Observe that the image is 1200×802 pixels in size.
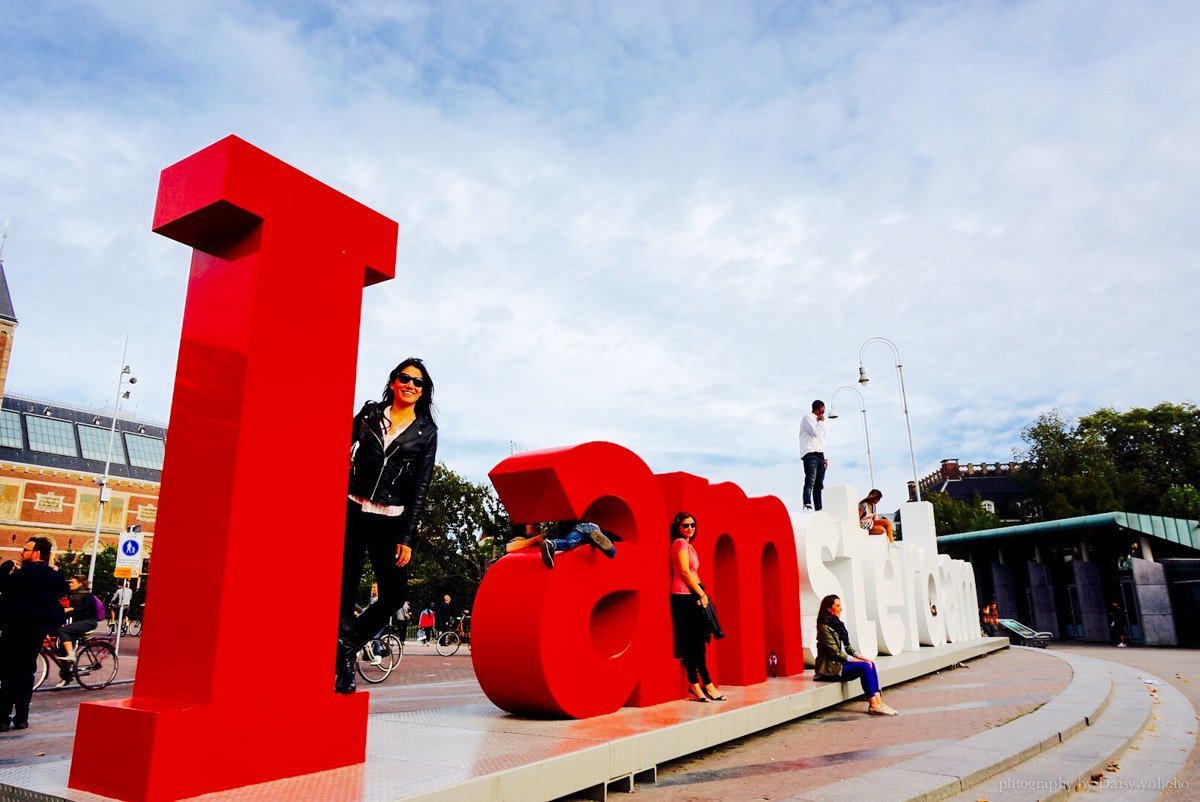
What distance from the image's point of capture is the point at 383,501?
16.5 feet

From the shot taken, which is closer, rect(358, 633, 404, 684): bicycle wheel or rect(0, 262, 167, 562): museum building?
rect(358, 633, 404, 684): bicycle wheel

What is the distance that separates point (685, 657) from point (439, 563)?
29.5 metres

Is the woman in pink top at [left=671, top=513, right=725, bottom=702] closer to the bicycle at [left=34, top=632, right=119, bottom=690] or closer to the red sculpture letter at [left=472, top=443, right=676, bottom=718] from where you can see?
the red sculpture letter at [left=472, top=443, right=676, bottom=718]

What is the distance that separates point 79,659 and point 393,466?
10290 millimetres

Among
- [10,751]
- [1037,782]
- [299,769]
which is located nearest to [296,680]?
[299,769]

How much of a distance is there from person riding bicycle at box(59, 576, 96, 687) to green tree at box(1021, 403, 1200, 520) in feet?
167

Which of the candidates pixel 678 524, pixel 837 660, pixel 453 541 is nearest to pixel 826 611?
pixel 837 660

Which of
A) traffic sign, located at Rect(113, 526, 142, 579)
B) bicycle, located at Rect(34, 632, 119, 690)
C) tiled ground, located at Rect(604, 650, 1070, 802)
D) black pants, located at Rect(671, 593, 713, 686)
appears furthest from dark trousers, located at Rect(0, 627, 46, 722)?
traffic sign, located at Rect(113, 526, 142, 579)

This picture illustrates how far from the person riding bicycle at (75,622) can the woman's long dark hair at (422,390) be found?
8951 mm

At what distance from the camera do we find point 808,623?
10820mm

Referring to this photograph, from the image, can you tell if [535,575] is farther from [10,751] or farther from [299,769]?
[10,751]

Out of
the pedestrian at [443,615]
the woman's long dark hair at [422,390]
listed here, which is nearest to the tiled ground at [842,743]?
the woman's long dark hair at [422,390]

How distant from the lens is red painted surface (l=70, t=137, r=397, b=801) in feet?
11.5

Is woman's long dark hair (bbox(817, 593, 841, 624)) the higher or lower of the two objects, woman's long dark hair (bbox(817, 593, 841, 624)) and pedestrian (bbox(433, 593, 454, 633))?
the higher
